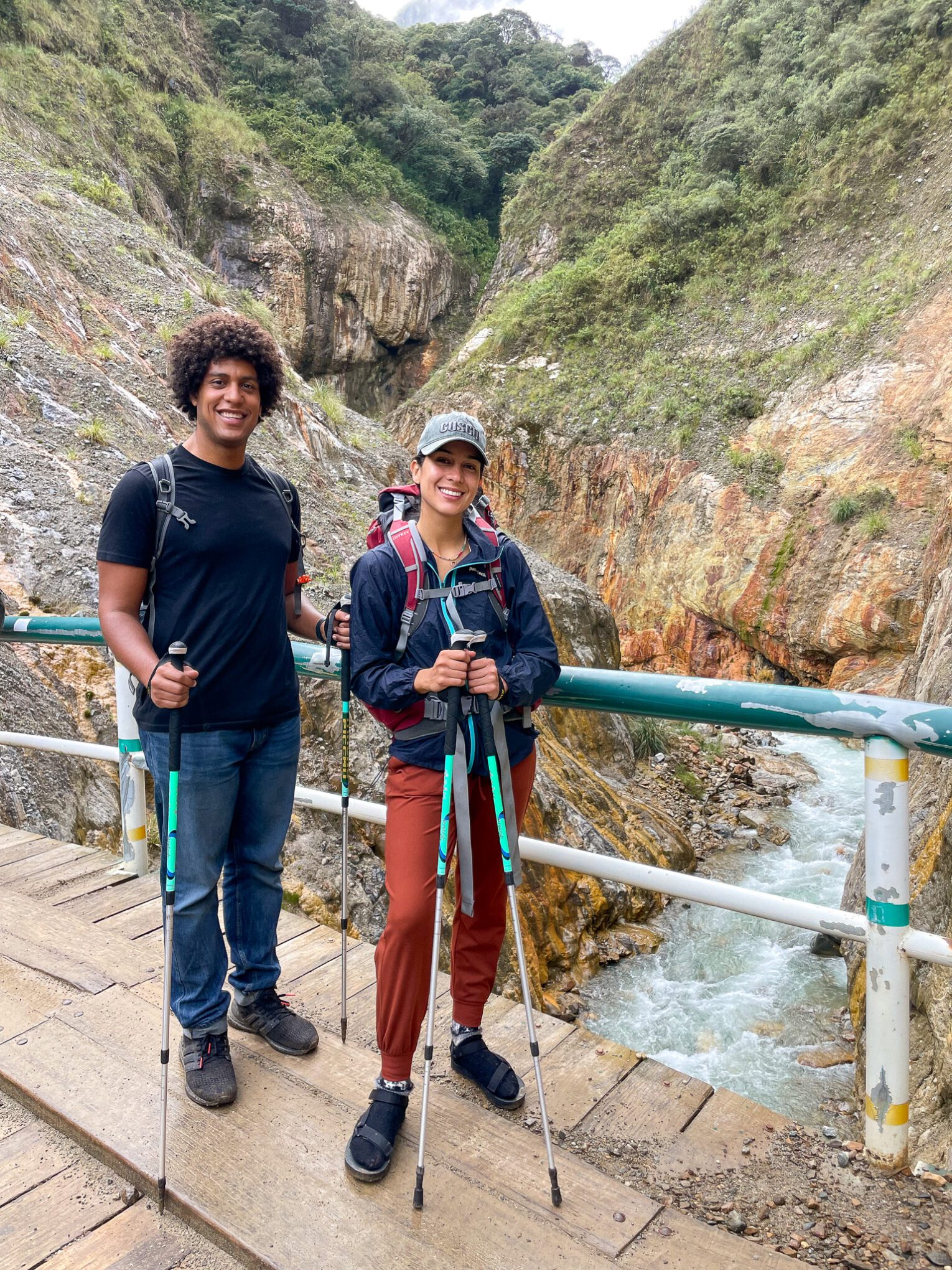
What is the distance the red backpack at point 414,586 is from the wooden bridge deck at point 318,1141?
103 centimetres

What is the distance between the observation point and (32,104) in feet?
63.1

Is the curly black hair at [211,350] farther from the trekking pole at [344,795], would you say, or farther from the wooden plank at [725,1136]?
the wooden plank at [725,1136]

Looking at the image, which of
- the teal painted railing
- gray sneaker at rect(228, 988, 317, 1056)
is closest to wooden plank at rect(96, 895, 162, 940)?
gray sneaker at rect(228, 988, 317, 1056)

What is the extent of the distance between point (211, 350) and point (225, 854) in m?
1.42

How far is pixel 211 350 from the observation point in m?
2.30

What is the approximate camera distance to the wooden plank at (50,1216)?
1808 millimetres

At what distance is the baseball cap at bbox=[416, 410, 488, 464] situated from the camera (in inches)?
84.9

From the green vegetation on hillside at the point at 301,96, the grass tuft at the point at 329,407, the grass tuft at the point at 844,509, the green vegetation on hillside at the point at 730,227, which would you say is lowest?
the grass tuft at the point at 844,509

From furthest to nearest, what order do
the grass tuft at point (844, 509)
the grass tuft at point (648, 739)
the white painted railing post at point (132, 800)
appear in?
the grass tuft at point (844, 509) → the grass tuft at point (648, 739) → the white painted railing post at point (132, 800)

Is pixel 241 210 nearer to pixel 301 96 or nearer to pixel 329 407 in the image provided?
pixel 301 96

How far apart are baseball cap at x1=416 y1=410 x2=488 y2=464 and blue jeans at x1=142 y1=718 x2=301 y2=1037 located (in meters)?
0.92

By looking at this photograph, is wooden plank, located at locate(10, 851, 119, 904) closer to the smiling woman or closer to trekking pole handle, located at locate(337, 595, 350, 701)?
trekking pole handle, located at locate(337, 595, 350, 701)

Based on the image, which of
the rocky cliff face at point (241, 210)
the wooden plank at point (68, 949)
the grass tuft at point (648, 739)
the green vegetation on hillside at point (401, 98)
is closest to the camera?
the wooden plank at point (68, 949)

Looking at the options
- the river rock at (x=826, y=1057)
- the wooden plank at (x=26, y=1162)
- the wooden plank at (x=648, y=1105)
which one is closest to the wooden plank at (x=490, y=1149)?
the wooden plank at (x=648, y=1105)
